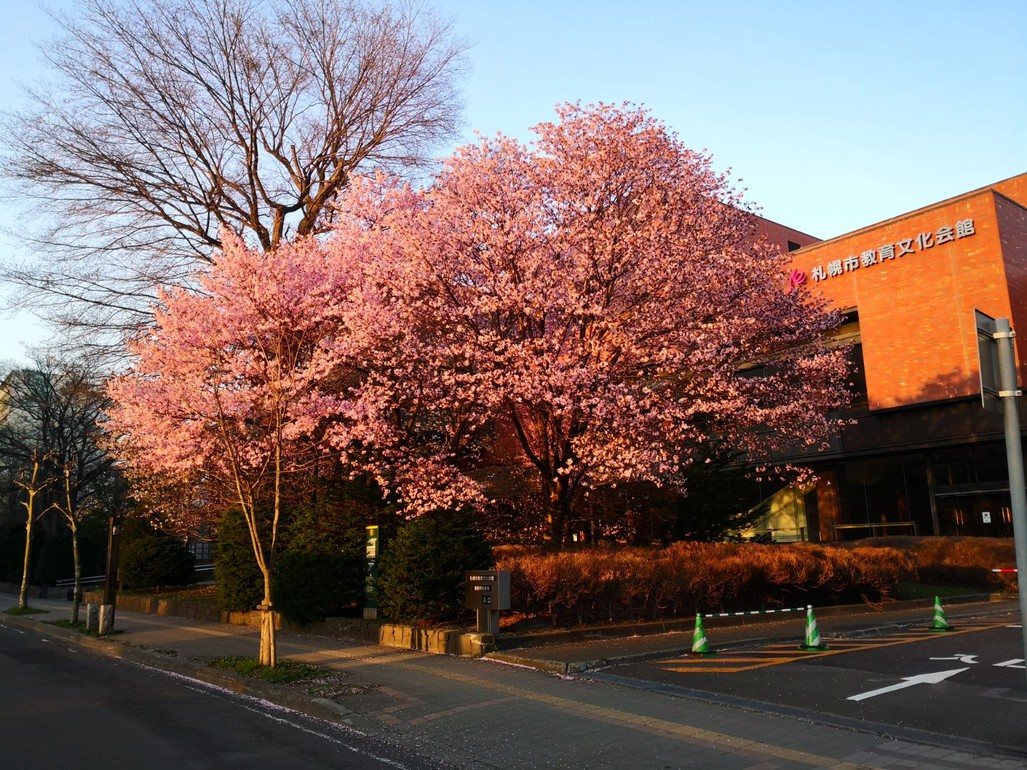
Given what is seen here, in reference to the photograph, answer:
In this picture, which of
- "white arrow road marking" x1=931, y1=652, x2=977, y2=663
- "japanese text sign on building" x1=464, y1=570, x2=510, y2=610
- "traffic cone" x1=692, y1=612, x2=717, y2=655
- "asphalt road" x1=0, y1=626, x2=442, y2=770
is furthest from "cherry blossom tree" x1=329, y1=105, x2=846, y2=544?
"asphalt road" x1=0, y1=626, x2=442, y2=770

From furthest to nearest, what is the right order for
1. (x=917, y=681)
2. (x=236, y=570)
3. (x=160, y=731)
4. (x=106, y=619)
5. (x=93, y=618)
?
(x=236, y=570)
(x=93, y=618)
(x=106, y=619)
(x=917, y=681)
(x=160, y=731)

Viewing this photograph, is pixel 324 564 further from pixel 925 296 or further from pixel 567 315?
pixel 925 296

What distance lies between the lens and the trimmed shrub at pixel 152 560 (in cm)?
2655

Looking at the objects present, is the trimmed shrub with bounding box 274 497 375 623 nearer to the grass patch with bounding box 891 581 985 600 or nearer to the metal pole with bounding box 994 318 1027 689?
the metal pole with bounding box 994 318 1027 689

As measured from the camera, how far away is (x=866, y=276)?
2980 cm

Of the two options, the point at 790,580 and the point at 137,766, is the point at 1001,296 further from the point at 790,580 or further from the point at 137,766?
the point at 137,766

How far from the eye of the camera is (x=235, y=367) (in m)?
16.7

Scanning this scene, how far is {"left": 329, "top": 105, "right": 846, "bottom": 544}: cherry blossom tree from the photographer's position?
48.2 feet

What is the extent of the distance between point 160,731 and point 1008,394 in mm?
8102

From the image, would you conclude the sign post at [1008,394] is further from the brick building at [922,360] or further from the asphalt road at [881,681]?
the brick building at [922,360]

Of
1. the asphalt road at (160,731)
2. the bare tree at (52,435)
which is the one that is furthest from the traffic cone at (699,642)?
the bare tree at (52,435)

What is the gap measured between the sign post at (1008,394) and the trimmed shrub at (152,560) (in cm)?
2550

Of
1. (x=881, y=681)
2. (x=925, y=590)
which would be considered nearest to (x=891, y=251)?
(x=925, y=590)

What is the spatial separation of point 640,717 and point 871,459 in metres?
26.6
